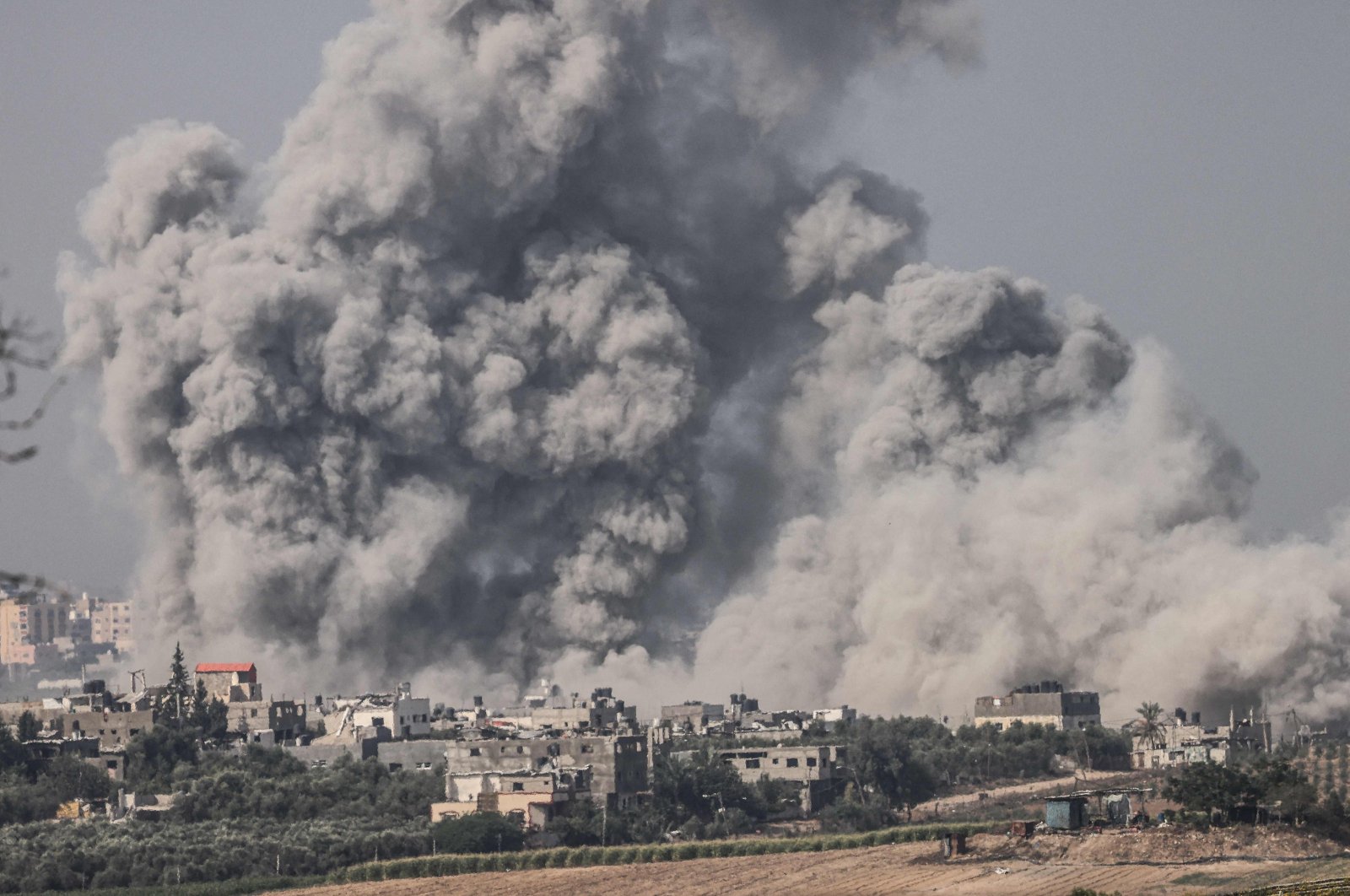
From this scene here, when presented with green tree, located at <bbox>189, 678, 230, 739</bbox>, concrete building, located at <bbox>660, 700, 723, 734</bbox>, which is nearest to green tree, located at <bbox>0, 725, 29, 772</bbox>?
green tree, located at <bbox>189, 678, 230, 739</bbox>

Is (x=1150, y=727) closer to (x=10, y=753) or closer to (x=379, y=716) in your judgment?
(x=379, y=716)

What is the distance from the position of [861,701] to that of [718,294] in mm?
16182

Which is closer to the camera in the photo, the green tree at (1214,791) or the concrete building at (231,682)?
the green tree at (1214,791)

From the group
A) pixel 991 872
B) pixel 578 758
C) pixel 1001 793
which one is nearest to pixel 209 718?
pixel 578 758

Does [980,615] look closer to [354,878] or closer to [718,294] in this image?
[718,294]

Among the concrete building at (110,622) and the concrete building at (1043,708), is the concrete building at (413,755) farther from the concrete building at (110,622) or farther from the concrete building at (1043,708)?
the concrete building at (110,622)

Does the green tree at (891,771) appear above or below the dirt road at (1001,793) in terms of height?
above

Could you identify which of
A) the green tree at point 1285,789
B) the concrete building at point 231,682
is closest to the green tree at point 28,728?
the concrete building at point 231,682

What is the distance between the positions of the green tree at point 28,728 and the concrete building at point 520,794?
1463 cm

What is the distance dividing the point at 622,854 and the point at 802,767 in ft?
39.9

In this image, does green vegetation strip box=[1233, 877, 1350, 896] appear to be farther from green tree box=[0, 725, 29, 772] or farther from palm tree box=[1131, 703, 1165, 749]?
green tree box=[0, 725, 29, 772]

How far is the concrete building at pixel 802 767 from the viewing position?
6431cm

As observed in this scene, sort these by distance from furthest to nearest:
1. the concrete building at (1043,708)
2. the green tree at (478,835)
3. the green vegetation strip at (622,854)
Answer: the concrete building at (1043,708) < the green tree at (478,835) < the green vegetation strip at (622,854)

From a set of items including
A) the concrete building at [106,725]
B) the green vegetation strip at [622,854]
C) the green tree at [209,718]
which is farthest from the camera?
the green tree at [209,718]
